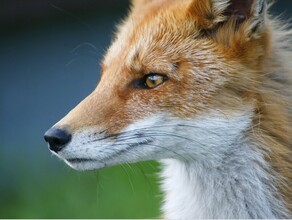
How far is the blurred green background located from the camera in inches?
451

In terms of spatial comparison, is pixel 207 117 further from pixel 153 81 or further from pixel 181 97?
pixel 153 81

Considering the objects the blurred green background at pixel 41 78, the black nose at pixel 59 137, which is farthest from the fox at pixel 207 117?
the blurred green background at pixel 41 78

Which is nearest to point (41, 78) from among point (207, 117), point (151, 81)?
point (151, 81)

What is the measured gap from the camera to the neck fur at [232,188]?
5.17m

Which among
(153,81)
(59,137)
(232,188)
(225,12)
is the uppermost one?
→ (225,12)

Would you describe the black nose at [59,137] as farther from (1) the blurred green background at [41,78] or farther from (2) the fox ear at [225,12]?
(1) the blurred green background at [41,78]

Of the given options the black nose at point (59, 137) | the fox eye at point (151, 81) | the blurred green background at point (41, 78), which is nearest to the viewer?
the black nose at point (59, 137)

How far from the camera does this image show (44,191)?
1110cm

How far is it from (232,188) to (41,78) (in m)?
8.00

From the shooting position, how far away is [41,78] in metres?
12.8

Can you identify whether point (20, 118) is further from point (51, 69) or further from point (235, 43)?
point (235, 43)

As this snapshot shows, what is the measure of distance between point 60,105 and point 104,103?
24.2 feet

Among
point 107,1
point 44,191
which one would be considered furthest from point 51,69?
point 44,191

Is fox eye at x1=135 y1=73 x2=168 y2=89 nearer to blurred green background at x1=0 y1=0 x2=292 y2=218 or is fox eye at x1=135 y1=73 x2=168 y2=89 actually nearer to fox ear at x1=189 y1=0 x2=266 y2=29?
fox ear at x1=189 y1=0 x2=266 y2=29
